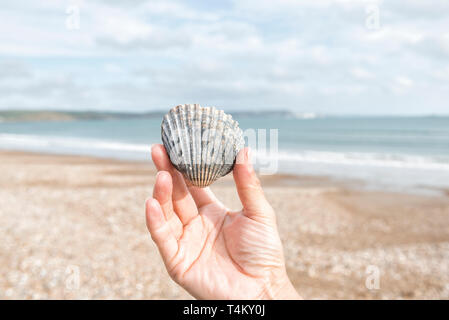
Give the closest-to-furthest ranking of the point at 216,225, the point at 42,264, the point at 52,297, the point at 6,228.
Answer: the point at 216,225, the point at 52,297, the point at 42,264, the point at 6,228

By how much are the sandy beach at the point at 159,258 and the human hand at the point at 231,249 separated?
337 centimetres

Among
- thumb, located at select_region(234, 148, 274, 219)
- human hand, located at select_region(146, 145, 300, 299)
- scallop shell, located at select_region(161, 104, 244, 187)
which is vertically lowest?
human hand, located at select_region(146, 145, 300, 299)

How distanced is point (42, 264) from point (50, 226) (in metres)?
2.27

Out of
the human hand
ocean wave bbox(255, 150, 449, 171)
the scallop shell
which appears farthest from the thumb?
ocean wave bbox(255, 150, 449, 171)

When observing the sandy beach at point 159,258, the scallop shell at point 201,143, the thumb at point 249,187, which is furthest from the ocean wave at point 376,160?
the thumb at point 249,187

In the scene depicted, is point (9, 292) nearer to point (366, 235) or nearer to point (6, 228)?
point (6, 228)

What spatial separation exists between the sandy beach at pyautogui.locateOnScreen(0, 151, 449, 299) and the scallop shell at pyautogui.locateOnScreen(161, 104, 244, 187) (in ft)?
11.8

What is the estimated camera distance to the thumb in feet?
8.44

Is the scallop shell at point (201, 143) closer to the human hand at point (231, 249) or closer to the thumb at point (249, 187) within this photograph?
the human hand at point (231, 249)

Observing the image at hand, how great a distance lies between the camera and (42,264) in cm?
665

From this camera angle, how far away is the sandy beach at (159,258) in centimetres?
627

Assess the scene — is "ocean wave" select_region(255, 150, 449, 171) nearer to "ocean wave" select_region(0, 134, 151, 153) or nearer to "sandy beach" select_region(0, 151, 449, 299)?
"sandy beach" select_region(0, 151, 449, 299)
